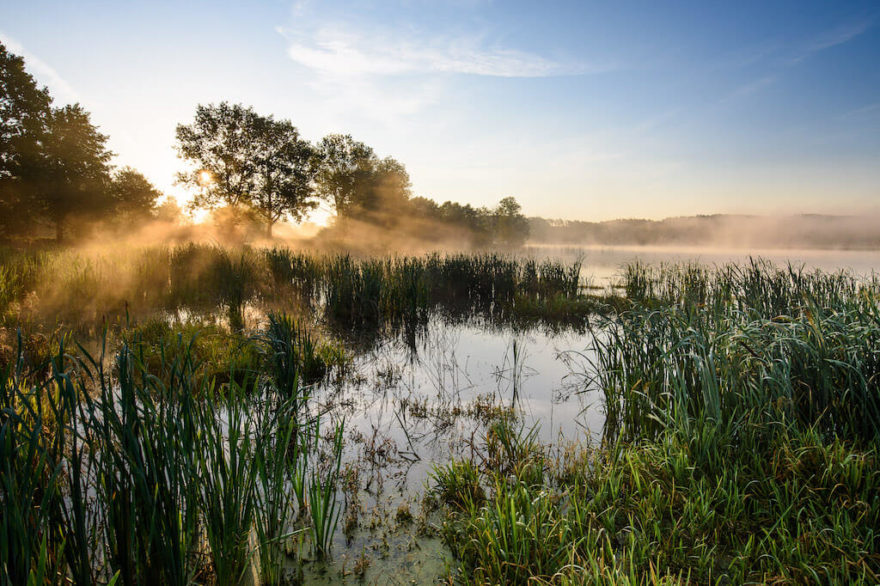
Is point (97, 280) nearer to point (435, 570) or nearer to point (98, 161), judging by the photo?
point (435, 570)

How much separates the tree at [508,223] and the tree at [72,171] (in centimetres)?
5223

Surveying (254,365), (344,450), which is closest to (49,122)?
(254,365)

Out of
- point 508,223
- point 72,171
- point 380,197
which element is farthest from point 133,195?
point 508,223

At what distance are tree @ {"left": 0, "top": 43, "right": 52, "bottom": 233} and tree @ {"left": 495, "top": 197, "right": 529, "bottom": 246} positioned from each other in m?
55.7

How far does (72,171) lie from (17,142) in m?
2.90

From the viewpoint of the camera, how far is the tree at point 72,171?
26.2 metres

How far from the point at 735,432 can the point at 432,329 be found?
617cm

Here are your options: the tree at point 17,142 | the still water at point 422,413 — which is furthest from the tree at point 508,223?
the still water at point 422,413

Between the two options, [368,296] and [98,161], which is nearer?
[368,296]

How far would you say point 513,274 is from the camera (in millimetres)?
12570

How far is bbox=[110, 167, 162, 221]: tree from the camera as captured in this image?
31359 mm

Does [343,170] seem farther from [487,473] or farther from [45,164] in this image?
[487,473]

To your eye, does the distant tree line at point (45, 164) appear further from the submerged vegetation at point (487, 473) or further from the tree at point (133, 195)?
the submerged vegetation at point (487, 473)

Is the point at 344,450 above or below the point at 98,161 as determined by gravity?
below
